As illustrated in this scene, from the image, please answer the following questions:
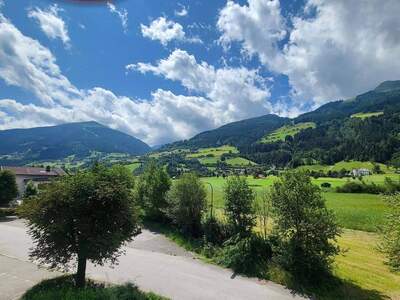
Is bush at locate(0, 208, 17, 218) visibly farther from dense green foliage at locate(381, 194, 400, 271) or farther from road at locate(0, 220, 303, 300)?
dense green foliage at locate(381, 194, 400, 271)

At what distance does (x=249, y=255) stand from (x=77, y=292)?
12272mm

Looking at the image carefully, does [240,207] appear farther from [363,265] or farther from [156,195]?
[156,195]

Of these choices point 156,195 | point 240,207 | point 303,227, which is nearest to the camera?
point 303,227

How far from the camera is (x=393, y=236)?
586 inches

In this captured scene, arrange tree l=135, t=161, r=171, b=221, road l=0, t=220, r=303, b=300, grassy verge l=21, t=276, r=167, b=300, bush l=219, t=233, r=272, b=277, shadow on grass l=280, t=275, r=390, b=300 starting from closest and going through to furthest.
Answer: grassy verge l=21, t=276, r=167, b=300, road l=0, t=220, r=303, b=300, shadow on grass l=280, t=275, r=390, b=300, bush l=219, t=233, r=272, b=277, tree l=135, t=161, r=171, b=221

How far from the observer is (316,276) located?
19125 mm

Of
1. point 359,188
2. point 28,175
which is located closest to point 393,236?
point 359,188

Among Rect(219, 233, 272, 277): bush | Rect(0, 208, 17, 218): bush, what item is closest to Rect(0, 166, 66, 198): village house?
Rect(0, 208, 17, 218): bush

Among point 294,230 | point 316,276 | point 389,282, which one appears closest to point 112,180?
point 294,230

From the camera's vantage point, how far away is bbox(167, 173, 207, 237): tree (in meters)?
32.4

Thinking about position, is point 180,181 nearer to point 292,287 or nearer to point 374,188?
point 292,287

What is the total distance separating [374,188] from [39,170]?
92.7 m

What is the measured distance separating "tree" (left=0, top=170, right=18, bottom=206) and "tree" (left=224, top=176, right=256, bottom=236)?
138 feet

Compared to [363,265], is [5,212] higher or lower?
higher
